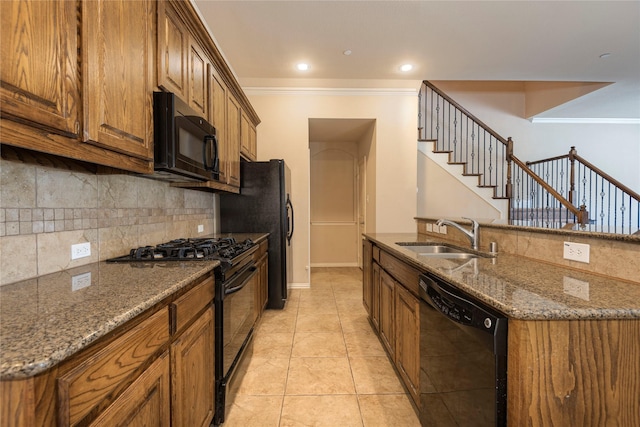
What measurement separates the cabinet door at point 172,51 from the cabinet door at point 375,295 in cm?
197

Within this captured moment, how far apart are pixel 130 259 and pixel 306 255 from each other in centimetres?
273

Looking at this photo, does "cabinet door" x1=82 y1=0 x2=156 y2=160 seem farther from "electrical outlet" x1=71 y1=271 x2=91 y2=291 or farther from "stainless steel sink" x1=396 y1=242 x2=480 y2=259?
"stainless steel sink" x1=396 y1=242 x2=480 y2=259

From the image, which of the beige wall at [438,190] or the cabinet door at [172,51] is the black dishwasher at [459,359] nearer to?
the cabinet door at [172,51]

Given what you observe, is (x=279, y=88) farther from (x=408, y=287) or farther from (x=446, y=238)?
(x=408, y=287)

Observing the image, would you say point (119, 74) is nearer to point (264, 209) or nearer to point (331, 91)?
point (264, 209)

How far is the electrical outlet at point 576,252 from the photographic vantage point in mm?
1240

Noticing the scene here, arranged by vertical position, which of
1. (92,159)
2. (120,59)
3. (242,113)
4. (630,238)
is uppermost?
(242,113)

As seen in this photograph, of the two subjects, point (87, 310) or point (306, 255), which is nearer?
point (87, 310)

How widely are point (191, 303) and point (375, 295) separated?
1.70 m

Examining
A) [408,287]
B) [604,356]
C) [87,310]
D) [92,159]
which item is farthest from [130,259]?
[604,356]

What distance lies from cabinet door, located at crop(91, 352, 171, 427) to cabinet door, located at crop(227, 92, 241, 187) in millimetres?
1926

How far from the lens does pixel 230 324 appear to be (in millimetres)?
1698

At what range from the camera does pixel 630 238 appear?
1059 mm

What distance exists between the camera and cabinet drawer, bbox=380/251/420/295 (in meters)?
1.56
